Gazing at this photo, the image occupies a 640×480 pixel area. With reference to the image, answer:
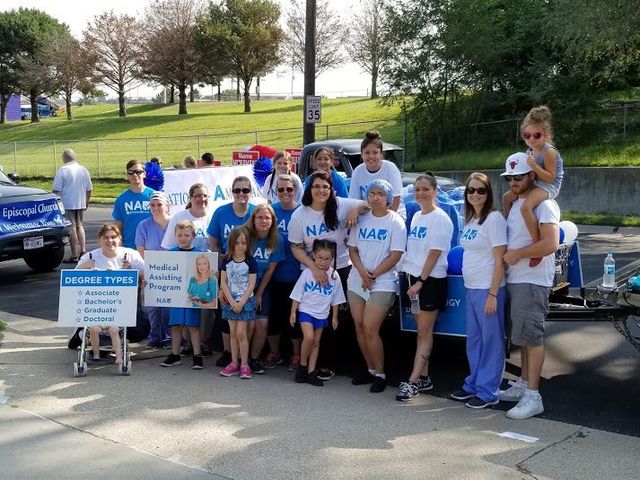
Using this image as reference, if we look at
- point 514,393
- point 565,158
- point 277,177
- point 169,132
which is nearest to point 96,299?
point 277,177

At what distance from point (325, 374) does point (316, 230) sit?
1.31m

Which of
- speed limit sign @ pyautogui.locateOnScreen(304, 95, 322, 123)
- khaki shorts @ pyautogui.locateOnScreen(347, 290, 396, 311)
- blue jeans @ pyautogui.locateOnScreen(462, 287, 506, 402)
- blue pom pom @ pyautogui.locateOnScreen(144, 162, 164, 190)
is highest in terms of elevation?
speed limit sign @ pyautogui.locateOnScreen(304, 95, 322, 123)

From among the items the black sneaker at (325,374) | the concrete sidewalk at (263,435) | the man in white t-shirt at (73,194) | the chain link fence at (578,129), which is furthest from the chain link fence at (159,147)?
the concrete sidewalk at (263,435)

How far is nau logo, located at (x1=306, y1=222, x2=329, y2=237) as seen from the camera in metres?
7.05

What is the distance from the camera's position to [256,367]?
7238mm

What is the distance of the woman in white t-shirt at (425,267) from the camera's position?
639 cm

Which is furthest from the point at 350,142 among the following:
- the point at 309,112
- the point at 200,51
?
the point at 200,51

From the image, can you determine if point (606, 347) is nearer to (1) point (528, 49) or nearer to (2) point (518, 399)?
(2) point (518, 399)

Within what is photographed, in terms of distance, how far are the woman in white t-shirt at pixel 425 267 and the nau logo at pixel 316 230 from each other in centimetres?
85

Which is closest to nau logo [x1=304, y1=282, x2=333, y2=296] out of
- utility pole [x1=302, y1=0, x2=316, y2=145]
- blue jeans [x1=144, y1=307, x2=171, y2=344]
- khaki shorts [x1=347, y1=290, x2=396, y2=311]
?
khaki shorts [x1=347, y1=290, x2=396, y2=311]

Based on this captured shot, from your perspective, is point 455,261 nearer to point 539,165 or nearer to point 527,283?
point 527,283

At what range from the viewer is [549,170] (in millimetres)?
5930

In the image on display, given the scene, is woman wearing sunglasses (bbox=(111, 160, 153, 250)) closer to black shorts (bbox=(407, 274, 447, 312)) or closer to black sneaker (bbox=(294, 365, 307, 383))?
black sneaker (bbox=(294, 365, 307, 383))

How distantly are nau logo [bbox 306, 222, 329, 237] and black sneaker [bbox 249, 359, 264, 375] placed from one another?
1327 mm
